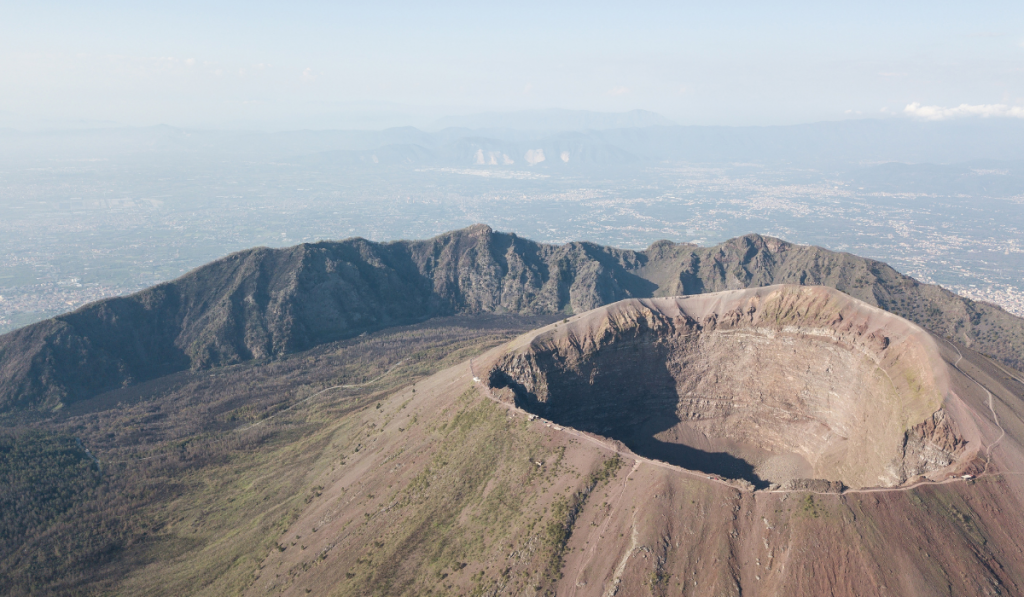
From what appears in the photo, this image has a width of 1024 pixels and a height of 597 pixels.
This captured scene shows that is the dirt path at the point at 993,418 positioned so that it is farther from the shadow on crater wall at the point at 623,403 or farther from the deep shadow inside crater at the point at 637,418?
the shadow on crater wall at the point at 623,403

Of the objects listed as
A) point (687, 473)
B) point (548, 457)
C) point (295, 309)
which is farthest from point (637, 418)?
point (295, 309)

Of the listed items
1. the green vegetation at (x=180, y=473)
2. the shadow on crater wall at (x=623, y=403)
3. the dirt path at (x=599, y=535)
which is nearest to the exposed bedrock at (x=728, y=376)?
the shadow on crater wall at (x=623, y=403)

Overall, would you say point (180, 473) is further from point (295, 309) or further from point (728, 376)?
point (728, 376)

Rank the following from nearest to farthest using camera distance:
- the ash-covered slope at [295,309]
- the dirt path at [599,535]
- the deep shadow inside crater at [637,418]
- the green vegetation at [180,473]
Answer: the dirt path at [599,535], the green vegetation at [180,473], the deep shadow inside crater at [637,418], the ash-covered slope at [295,309]

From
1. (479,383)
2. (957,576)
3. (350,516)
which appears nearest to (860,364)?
(957,576)

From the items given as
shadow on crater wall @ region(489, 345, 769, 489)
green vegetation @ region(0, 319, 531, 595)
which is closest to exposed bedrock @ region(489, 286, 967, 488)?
shadow on crater wall @ region(489, 345, 769, 489)
